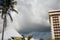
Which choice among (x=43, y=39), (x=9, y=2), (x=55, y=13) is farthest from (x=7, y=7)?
(x=55, y=13)

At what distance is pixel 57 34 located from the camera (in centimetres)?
7219

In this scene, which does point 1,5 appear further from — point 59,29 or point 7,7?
point 59,29

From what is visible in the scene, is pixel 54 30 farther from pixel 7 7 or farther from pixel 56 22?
pixel 7 7

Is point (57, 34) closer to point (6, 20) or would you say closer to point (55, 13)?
point (55, 13)

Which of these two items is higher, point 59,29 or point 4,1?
point 4,1

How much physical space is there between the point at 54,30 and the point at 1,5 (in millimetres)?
33060

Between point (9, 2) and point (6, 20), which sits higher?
point (9, 2)

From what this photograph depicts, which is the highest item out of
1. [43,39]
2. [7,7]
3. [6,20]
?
[7,7]

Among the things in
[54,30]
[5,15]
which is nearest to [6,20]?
[5,15]

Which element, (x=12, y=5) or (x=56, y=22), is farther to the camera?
(x=56, y=22)

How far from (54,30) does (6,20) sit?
33.1 metres

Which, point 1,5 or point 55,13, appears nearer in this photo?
point 1,5

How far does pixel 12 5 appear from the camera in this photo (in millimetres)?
44625

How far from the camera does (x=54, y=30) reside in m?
72.2
